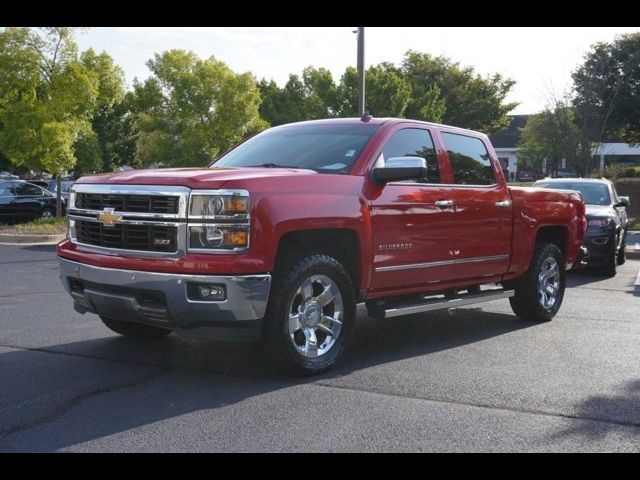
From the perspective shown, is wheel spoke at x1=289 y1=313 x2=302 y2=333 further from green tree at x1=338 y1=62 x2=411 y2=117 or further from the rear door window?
green tree at x1=338 y1=62 x2=411 y2=117

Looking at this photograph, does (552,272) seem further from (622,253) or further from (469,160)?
(622,253)

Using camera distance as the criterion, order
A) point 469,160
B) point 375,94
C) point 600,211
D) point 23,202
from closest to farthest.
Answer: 1. point 469,160
2. point 600,211
3. point 23,202
4. point 375,94

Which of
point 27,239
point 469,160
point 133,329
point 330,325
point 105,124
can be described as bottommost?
point 27,239

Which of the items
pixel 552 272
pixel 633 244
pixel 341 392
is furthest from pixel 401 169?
pixel 633 244

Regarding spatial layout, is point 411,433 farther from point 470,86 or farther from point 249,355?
point 470,86

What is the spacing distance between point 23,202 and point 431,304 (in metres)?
18.7

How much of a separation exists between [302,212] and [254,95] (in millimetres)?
25348

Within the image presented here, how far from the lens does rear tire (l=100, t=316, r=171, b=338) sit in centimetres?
623

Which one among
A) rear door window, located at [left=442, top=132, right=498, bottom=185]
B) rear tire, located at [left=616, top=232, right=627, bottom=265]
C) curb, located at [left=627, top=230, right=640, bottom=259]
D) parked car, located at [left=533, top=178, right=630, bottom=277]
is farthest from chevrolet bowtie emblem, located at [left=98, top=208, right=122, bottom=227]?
curb, located at [left=627, top=230, right=640, bottom=259]

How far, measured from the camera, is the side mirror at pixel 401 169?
18.2ft

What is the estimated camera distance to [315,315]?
542 centimetres

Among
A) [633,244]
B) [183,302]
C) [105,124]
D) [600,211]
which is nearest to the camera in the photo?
[183,302]

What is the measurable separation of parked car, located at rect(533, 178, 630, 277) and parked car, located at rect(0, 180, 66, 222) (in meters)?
15.5

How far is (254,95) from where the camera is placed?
29719 mm
